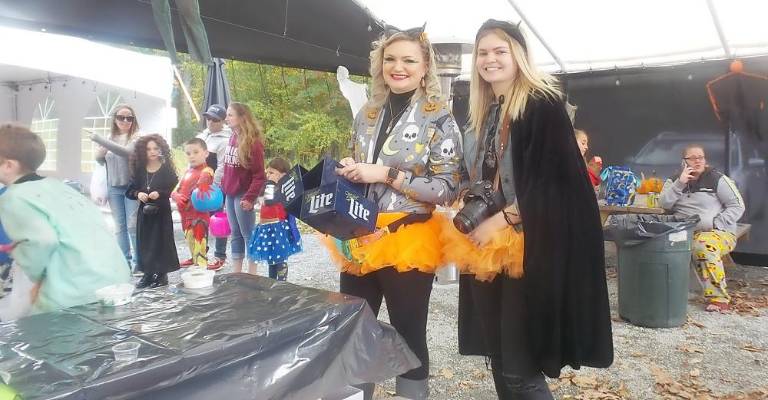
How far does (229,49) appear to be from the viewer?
4.31 m

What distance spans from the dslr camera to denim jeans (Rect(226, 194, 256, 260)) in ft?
10.8

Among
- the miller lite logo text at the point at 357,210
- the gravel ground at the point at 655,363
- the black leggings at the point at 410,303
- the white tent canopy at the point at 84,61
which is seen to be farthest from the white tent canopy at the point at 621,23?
the miller lite logo text at the point at 357,210

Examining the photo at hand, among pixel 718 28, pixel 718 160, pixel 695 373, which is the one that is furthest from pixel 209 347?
pixel 718 160

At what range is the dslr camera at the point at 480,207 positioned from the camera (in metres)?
1.72

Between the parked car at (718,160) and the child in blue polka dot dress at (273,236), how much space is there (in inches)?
150

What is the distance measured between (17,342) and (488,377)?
2451mm

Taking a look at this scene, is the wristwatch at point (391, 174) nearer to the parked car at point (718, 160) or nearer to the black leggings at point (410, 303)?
the black leggings at point (410, 303)

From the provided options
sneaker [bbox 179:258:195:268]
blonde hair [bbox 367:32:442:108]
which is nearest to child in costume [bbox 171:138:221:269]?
sneaker [bbox 179:258:195:268]

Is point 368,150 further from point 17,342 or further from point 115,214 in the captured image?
point 115,214

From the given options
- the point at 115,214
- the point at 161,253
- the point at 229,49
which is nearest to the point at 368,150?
the point at 229,49

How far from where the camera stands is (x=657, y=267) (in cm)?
398

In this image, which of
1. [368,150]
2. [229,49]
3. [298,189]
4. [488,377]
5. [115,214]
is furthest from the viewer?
[115,214]

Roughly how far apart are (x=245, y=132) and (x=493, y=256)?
331cm

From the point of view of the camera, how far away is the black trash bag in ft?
13.0
